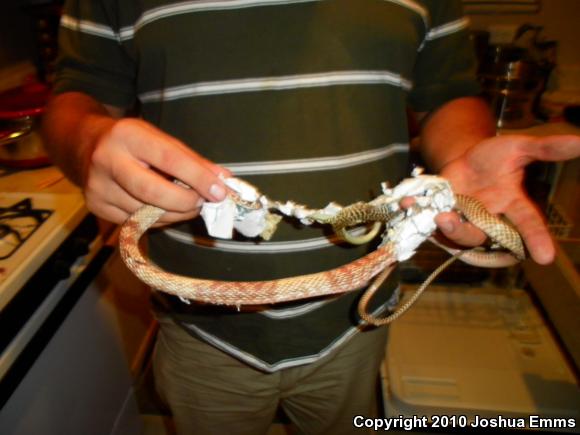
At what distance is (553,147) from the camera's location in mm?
478

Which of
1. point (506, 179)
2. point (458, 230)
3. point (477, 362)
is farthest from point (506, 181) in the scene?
point (477, 362)

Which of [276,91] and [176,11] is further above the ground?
[176,11]

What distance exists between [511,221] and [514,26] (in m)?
1.50

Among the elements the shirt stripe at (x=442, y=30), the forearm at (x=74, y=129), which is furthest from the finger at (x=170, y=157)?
the shirt stripe at (x=442, y=30)

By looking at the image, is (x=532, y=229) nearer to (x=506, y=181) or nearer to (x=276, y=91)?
(x=506, y=181)

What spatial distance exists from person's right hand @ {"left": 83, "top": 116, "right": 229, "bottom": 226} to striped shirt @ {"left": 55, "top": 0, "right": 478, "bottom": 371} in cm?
18

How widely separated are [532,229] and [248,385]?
24.1 inches

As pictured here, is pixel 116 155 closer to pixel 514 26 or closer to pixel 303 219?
pixel 303 219

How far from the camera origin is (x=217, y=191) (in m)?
0.46

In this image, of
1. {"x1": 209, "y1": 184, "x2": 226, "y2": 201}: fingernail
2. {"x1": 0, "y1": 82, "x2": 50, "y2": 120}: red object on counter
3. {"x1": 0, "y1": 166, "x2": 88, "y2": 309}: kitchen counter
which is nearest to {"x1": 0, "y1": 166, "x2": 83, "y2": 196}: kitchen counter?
A: {"x1": 0, "y1": 166, "x2": 88, "y2": 309}: kitchen counter

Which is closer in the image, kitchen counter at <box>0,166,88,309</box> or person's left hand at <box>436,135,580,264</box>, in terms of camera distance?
person's left hand at <box>436,135,580,264</box>

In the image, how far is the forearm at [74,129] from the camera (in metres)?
0.55

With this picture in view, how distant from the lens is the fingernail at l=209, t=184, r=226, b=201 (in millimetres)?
454

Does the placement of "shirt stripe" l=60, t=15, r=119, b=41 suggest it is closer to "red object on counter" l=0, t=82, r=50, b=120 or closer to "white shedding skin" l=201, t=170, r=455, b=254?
"white shedding skin" l=201, t=170, r=455, b=254
